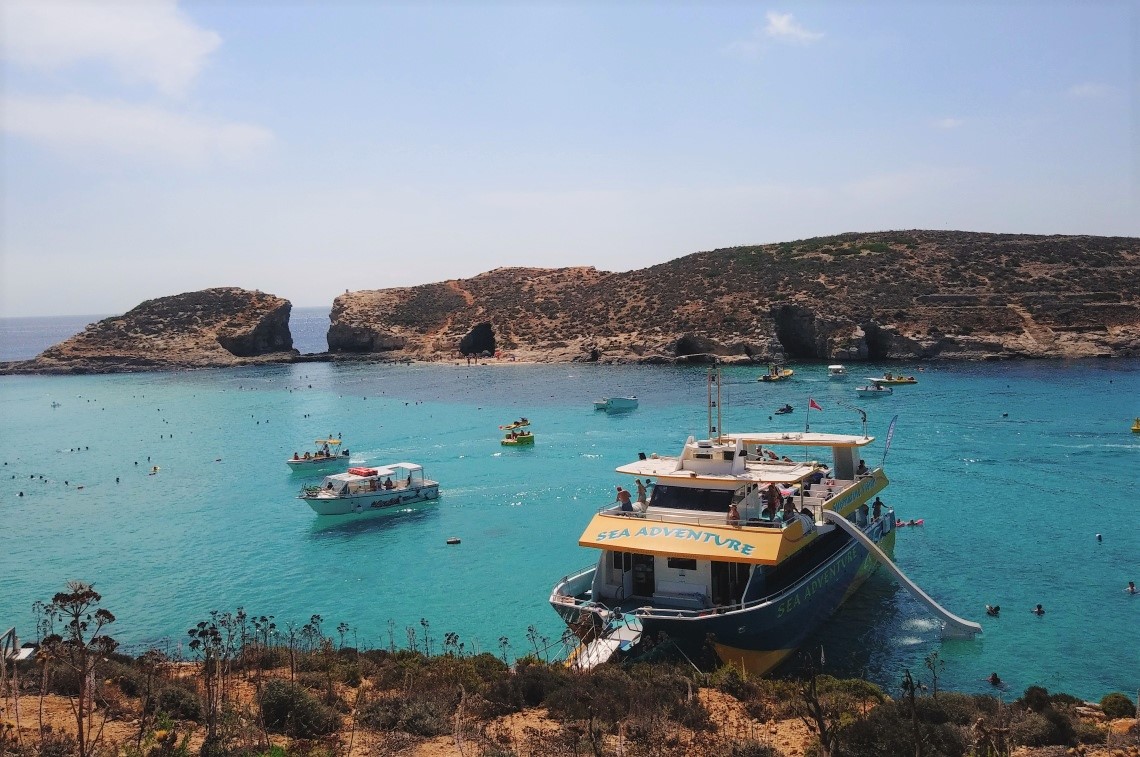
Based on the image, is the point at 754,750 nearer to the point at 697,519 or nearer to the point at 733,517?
the point at 733,517

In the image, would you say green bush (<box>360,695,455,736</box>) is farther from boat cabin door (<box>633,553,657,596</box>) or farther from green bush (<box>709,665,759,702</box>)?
boat cabin door (<box>633,553,657,596</box>)

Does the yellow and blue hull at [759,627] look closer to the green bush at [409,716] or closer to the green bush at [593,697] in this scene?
the green bush at [593,697]

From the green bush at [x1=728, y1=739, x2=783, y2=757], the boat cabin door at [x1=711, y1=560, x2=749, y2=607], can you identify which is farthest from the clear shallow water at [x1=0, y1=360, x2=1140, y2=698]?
the green bush at [x1=728, y1=739, x2=783, y2=757]

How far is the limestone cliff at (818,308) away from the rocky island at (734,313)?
0.24 meters

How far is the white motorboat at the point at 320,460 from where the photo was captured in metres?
48.4

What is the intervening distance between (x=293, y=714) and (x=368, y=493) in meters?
26.4

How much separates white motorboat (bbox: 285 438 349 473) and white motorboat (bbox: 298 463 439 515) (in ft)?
29.8

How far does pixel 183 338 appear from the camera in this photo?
126500 millimetres

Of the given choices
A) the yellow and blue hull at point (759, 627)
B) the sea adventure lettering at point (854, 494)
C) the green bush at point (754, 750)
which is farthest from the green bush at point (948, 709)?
the sea adventure lettering at point (854, 494)

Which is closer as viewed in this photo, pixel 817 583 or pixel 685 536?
pixel 685 536

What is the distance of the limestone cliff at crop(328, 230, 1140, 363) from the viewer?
88.6 meters

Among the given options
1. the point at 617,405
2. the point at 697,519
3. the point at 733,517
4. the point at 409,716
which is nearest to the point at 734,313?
the point at 617,405

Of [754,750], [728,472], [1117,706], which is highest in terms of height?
[728,472]

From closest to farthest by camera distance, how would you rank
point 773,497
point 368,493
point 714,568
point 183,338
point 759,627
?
point 759,627, point 714,568, point 773,497, point 368,493, point 183,338
